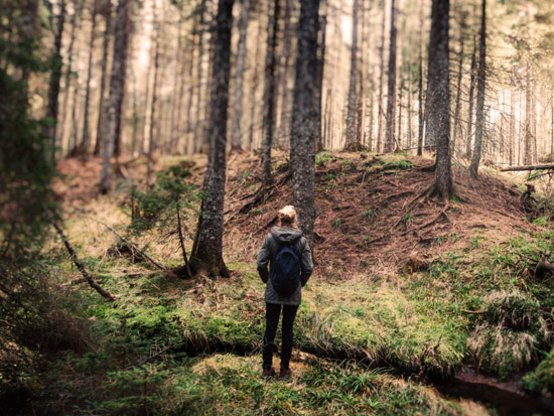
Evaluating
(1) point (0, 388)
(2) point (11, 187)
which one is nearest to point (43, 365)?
(1) point (0, 388)

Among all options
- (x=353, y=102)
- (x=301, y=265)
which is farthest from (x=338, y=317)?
(x=353, y=102)

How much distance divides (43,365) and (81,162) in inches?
729

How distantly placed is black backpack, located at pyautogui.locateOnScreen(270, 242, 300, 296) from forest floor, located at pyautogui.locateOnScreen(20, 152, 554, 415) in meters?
1.28

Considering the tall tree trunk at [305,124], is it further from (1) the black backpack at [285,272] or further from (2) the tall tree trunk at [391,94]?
(2) the tall tree trunk at [391,94]

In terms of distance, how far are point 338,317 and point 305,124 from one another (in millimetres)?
4009

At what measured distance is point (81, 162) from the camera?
21172 mm

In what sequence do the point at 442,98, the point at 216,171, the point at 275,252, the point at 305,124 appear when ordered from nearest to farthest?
the point at 275,252, the point at 216,171, the point at 305,124, the point at 442,98

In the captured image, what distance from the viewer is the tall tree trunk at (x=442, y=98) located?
941 cm

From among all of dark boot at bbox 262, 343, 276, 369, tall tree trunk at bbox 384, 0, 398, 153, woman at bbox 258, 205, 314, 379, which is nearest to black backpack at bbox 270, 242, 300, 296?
woman at bbox 258, 205, 314, 379

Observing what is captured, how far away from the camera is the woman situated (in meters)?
5.26

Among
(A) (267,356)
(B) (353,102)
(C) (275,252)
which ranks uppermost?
(B) (353,102)

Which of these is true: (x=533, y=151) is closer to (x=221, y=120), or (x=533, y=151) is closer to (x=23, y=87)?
(x=221, y=120)

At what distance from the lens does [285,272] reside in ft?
17.1

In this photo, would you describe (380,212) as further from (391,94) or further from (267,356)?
(391,94)
